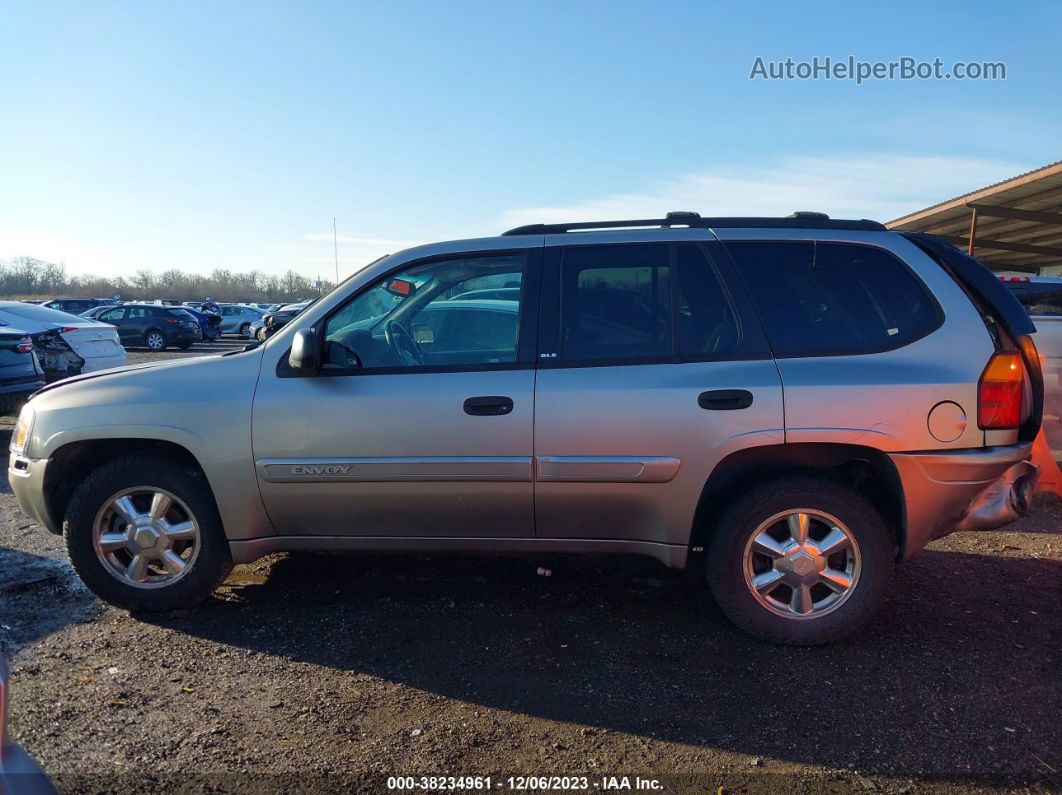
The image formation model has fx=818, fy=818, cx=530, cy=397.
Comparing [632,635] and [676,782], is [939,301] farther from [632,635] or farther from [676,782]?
[676,782]

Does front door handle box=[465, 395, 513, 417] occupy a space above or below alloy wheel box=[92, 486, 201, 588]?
above

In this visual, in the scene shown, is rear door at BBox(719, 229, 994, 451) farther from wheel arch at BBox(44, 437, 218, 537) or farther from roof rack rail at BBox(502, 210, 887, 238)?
wheel arch at BBox(44, 437, 218, 537)

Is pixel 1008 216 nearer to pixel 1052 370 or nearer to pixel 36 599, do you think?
pixel 1052 370

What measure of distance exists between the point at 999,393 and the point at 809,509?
3.18 ft

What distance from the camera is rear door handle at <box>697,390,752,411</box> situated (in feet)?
12.0

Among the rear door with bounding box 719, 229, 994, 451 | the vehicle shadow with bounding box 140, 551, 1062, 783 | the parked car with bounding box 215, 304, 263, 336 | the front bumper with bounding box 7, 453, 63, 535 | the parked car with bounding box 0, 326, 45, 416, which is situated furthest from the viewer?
the parked car with bounding box 215, 304, 263, 336

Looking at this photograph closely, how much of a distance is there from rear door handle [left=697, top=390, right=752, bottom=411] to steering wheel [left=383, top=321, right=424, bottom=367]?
1.34 metres

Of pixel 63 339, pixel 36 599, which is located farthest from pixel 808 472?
pixel 63 339

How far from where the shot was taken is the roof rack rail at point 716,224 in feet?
12.9

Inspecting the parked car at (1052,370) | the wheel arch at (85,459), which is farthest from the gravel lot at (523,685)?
the parked car at (1052,370)

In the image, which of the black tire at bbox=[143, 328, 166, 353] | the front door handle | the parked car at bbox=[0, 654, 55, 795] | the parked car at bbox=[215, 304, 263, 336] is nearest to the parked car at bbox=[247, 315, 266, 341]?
the parked car at bbox=[215, 304, 263, 336]

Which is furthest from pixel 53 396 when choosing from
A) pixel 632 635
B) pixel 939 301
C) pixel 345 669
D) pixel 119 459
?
pixel 939 301

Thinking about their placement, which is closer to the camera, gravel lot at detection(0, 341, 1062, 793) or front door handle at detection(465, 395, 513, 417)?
gravel lot at detection(0, 341, 1062, 793)

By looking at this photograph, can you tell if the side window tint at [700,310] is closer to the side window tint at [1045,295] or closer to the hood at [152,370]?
the hood at [152,370]
